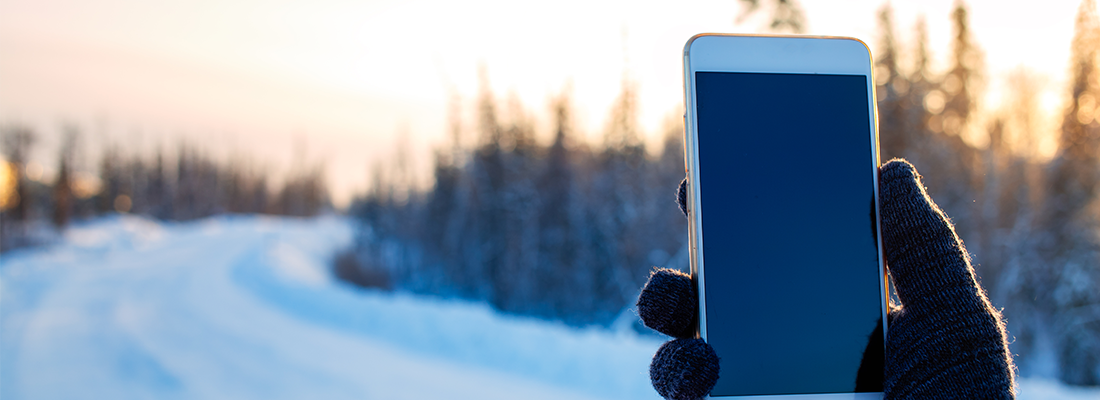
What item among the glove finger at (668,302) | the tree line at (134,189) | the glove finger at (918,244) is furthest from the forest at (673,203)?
the tree line at (134,189)

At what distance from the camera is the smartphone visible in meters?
1.73

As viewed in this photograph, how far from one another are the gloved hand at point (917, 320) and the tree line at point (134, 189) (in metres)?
46.6

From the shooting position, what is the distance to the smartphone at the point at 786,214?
1.73 meters

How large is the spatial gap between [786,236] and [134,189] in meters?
92.0

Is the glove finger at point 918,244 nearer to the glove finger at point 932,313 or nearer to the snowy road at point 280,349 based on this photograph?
the glove finger at point 932,313

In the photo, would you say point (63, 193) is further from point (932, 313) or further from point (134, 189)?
point (932, 313)

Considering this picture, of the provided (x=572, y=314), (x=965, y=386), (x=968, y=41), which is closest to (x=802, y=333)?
(x=965, y=386)

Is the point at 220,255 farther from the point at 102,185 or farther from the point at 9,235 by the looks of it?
the point at 102,185

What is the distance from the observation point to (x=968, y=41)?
13.9 m

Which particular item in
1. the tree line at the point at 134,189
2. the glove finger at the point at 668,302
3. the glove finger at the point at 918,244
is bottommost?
the tree line at the point at 134,189

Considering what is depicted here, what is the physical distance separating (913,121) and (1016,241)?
603 cm

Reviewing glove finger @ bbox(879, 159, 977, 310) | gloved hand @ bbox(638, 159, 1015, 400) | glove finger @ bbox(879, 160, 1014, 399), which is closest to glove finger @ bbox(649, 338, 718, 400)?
gloved hand @ bbox(638, 159, 1015, 400)

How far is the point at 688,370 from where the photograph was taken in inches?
64.7

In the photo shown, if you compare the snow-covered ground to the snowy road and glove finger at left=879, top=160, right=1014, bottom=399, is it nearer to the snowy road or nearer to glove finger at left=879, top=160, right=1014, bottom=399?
the snowy road
